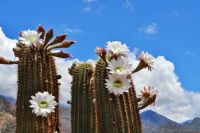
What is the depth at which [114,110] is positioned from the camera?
8219mm

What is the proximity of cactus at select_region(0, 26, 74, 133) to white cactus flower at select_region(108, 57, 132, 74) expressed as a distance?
3.04 feet

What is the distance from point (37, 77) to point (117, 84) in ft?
4.49

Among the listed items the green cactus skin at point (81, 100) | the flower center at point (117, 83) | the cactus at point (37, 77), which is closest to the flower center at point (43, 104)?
the cactus at point (37, 77)

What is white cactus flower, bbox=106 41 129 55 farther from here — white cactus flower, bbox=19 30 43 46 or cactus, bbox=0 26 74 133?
white cactus flower, bbox=19 30 43 46

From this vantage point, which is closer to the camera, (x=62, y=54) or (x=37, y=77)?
(x=37, y=77)

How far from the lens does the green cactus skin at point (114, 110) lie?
816cm

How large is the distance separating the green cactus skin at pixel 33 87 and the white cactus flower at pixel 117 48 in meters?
1.04

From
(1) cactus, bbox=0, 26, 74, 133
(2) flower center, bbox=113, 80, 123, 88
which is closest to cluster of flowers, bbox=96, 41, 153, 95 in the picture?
(2) flower center, bbox=113, 80, 123, 88

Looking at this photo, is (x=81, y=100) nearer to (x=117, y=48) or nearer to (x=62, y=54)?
(x=62, y=54)

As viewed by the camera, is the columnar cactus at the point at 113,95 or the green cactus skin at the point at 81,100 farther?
the green cactus skin at the point at 81,100

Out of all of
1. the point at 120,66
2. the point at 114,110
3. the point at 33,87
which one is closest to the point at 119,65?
the point at 120,66

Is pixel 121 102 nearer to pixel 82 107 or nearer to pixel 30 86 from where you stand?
pixel 82 107

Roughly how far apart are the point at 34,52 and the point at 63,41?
531 millimetres

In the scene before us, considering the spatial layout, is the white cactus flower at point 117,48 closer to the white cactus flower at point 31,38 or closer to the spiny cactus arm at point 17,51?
the white cactus flower at point 31,38
